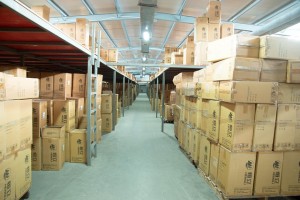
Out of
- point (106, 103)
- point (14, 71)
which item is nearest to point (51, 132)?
point (14, 71)

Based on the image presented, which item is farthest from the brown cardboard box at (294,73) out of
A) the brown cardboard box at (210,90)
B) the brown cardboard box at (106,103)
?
the brown cardboard box at (106,103)

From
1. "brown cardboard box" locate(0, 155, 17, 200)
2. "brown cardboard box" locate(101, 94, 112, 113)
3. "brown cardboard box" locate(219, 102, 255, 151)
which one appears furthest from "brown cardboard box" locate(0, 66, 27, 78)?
"brown cardboard box" locate(101, 94, 112, 113)

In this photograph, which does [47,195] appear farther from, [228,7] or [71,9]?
[228,7]

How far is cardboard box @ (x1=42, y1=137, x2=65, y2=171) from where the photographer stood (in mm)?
3123

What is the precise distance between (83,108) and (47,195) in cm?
203

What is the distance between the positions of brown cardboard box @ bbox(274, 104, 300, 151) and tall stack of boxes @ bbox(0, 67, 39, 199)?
2.73 m

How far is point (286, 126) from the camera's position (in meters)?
2.36

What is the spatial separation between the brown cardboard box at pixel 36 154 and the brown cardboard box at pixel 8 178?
1068 millimetres

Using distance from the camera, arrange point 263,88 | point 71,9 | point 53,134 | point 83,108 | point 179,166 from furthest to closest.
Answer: point 71,9, point 83,108, point 179,166, point 53,134, point 263,88

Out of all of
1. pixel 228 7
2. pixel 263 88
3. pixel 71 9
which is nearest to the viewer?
pixel 263 88

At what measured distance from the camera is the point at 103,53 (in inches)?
220

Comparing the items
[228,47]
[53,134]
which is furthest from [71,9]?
[228,47]

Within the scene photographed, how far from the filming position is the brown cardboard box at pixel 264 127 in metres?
2.32

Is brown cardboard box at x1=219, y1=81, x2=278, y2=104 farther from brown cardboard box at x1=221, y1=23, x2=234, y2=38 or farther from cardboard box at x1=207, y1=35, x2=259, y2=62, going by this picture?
brown cardboard box at x1=221, y1=23, x2=234, y2=38
